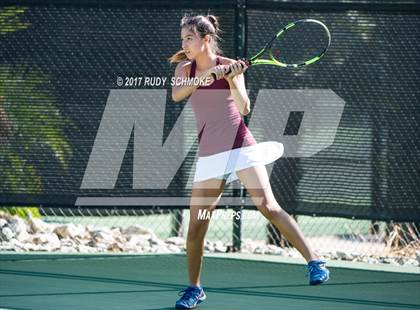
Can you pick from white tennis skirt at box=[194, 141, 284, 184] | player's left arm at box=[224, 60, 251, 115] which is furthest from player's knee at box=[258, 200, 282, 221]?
player's left arm at box=[224, 60, 251, 115]

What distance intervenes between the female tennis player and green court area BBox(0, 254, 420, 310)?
704 millimetres

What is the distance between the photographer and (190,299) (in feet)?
22.5

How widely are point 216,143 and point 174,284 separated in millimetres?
1873

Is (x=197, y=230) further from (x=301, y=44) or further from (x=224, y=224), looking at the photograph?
(x=224, y=224)

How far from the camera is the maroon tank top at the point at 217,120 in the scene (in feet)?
22.0

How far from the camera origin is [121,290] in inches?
306

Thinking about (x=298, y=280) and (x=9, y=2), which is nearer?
(x=298, y=280)

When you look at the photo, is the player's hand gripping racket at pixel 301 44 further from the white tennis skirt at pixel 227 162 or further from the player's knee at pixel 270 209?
the player's knee at pixel 270 209

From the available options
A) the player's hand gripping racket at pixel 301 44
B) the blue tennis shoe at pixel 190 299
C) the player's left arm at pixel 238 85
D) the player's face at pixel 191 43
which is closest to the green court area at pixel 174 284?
the blue tennis shoe at pixel 190 299

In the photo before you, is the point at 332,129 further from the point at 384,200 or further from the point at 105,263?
the point at 105,263

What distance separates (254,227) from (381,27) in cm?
440

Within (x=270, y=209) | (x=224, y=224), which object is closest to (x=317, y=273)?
(x=270, y=209)

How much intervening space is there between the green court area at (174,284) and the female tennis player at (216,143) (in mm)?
704

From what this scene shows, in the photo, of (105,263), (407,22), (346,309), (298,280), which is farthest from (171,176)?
(346,309)
